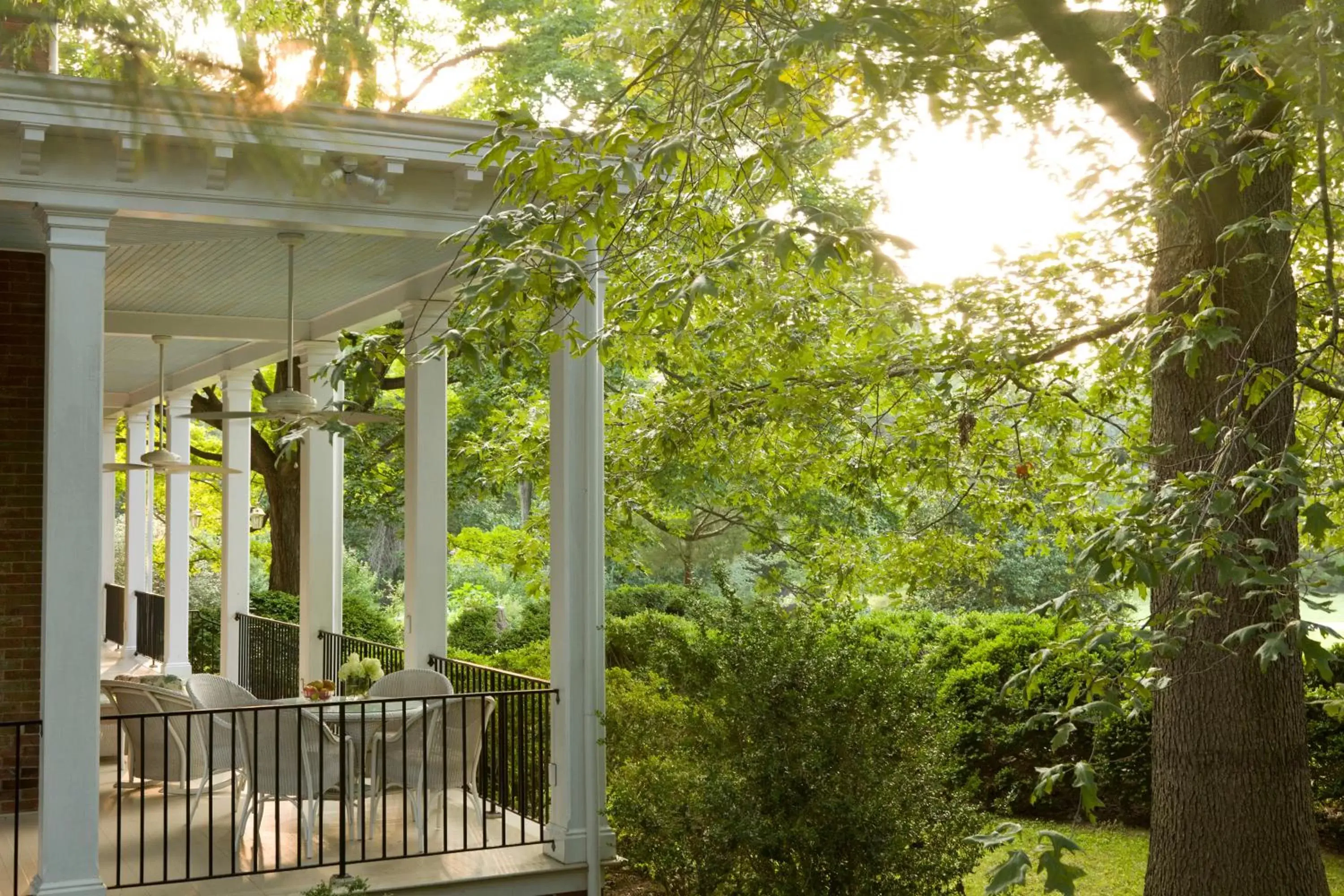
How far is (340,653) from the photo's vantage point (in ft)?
34.1

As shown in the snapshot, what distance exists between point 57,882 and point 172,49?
559 cm

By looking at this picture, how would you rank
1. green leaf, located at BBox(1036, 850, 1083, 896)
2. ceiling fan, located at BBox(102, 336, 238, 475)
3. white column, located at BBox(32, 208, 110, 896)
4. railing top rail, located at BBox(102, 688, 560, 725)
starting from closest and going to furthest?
green leaf, located at BBox(1036, 850, 1083, 896) → white column, located at BBox(32, 208, 110, 896) → railing top rail, located at BBox(102, 688, 560, 725) → ceiling fan, located at BBox(102, 336, 238, 475)

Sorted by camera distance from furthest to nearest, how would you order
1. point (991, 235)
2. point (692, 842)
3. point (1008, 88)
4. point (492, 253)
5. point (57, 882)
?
point (991, 235) → point (1008, 88) → point (692, 842) → point (57, 882) → point (492, 253)

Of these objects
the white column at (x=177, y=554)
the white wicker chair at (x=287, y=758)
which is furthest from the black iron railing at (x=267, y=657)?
the white wicker chair at (x=287, y=758)

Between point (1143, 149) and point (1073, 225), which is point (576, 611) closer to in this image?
point (1143, 149)

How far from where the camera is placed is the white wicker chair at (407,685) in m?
7.98

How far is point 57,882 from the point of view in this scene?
5719mm

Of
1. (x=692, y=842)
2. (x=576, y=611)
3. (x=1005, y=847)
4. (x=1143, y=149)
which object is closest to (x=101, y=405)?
(x=576, y=611)

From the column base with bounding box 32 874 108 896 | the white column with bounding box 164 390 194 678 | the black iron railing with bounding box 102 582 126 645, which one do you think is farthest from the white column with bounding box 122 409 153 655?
the column base with bounding box 32 874 108 896

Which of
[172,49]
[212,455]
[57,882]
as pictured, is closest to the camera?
[172,49]

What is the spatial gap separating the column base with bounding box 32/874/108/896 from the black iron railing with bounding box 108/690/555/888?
485 millimetres

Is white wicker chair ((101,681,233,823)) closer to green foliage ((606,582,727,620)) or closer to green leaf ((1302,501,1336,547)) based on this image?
green leaf ((1302,501,1336,547))

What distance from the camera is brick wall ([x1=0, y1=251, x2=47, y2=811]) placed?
26.7 ft

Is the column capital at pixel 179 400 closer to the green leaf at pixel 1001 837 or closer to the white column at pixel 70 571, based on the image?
the white column at pixel 70 571
